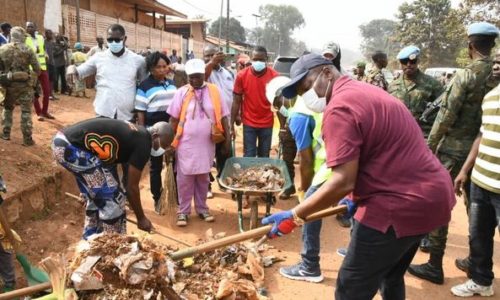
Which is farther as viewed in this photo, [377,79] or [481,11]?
[481,11]

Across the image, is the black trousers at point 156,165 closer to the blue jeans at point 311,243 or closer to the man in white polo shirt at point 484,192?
the blue jeans at point 311,243

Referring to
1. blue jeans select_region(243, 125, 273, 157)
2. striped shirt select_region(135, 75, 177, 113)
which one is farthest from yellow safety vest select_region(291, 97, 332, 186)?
blue jeans select_region(243, 125, 273, 157)

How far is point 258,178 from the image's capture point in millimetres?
5000

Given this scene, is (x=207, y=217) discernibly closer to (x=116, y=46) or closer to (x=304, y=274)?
(x=304, y=274)

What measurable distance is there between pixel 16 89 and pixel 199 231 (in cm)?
389

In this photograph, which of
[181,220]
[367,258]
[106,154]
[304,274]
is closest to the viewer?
[367,258]

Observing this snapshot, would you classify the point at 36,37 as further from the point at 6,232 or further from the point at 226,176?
the point at 6,232

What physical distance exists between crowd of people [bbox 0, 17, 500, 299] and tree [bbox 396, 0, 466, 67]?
42183 millimetres

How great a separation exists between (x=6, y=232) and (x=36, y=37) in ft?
25.7

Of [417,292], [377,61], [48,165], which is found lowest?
[417,292]

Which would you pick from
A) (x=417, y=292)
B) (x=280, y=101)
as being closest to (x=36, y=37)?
(x=280, y=101)

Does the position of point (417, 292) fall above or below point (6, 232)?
below

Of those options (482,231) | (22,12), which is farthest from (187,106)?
(22,12)

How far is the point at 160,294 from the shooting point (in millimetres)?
2680
